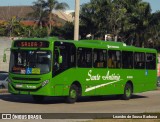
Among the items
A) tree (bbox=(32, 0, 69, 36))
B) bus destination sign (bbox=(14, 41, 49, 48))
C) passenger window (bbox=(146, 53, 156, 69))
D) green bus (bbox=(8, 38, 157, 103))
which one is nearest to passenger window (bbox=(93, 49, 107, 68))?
green bus (bbox=(8, 38, 157, 103))

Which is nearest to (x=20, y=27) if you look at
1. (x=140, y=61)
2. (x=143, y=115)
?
(x=140, y=61)

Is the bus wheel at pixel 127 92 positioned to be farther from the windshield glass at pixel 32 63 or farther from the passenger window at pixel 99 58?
the windshield glass at pixel 32 63

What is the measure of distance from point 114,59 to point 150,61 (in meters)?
4.25

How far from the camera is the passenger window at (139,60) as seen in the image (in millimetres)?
27572

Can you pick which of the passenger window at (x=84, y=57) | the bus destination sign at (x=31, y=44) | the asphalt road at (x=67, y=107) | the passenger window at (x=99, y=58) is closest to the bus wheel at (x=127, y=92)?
the asphalt road at (x=67, y=107)

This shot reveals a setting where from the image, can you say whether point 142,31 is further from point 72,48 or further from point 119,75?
point 72,48

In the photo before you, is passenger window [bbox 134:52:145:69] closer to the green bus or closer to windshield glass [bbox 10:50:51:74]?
the green bus

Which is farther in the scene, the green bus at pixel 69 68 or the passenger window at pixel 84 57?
the passenger window at pixel 84 57

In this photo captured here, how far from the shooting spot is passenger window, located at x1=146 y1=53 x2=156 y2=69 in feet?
94.7

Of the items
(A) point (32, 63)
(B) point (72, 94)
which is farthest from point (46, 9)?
(A) point (32, 63)

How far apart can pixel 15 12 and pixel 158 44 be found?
60.7 meters

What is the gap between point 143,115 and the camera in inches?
568

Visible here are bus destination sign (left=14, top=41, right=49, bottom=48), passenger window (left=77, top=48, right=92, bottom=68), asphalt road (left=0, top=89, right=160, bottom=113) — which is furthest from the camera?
passenger window (left=77, top=48, right=92, bottom=68)

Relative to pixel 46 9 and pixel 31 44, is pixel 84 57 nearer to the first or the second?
pixel 31 44
